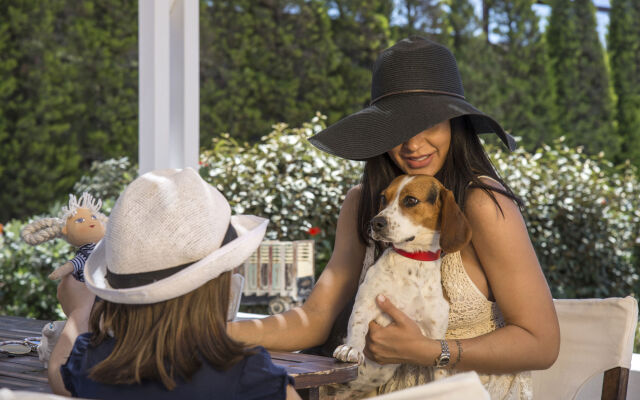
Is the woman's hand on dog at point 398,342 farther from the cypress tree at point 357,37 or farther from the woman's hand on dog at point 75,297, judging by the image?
the cypress tree at point 357,37

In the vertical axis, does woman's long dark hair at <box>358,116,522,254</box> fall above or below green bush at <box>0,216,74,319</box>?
above

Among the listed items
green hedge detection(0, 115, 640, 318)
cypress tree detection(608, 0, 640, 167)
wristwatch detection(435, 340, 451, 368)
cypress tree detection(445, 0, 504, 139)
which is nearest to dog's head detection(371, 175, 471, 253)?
wristwatch detection(435, 340, 451, 368)

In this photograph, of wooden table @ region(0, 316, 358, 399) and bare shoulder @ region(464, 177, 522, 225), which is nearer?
wooden table @ region(0, 316, 358, 399)

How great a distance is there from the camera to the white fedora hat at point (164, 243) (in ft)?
4.48

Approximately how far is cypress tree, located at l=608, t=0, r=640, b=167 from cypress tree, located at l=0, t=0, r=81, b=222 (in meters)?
7.63

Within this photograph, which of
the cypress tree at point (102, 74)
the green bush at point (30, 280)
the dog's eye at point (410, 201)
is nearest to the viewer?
the dog's eye at point (410, 201)

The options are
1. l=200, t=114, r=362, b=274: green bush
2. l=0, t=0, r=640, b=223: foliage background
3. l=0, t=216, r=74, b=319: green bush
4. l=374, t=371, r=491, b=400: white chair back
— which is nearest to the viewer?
l=374, t=371, r=491, b=400: white chair back

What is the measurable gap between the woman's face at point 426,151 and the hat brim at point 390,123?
0.08m

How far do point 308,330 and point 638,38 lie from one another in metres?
10.1

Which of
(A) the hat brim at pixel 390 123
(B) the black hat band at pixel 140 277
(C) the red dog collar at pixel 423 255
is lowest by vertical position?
(C) the red dog collar at pixel 423 255

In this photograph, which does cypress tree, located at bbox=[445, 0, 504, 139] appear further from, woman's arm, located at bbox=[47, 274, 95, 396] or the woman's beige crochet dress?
woman's arm, located at bbox=[47, 274, 95, 396]

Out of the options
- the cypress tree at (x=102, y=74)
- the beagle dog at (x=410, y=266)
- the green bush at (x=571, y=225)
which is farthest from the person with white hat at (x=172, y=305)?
the cypress tree at (x=102, y=74)

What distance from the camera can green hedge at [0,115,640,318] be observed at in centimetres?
571

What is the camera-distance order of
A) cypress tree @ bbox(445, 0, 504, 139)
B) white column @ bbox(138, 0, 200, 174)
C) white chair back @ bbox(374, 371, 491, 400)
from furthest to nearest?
cypress tree @ bbox(445, 0, 504, 139) < white column @ bbox(138, 0, 200, 174) < white chair back @ bbox(374, 371, 491, 400)
